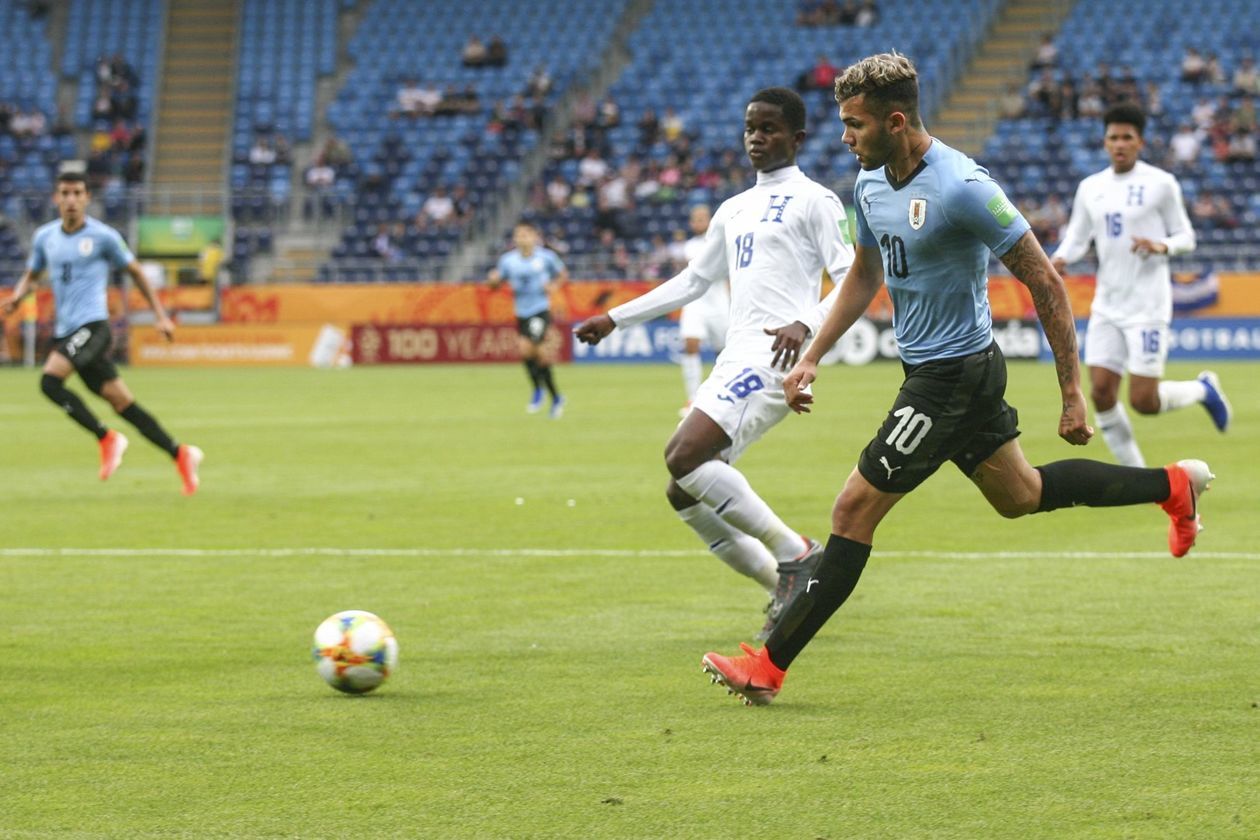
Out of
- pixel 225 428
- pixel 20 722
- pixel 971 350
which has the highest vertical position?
pixel 971 350

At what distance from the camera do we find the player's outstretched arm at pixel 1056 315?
6.12m

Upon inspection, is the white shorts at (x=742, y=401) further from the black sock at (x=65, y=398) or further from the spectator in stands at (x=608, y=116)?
the spectator in stands at (x=608, y=116)

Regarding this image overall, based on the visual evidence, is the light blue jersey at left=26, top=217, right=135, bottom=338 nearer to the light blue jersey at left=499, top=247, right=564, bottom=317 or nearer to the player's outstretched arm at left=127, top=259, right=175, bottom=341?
the player's outstretched arm at left=127, top=259, right=175, bottom=341

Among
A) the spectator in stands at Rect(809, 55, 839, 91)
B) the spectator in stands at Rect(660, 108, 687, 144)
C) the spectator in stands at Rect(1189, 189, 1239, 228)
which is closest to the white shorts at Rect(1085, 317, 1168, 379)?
the spectator in stands at Rect(1189, 189, 1239, 228)

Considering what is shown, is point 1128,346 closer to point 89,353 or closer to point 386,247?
point 89,353

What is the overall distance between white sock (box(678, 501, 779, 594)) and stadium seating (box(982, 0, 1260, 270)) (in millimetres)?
30496

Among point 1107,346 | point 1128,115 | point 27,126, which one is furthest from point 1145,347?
point 27,126

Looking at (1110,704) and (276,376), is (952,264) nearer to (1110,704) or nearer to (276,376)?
(1110,704)

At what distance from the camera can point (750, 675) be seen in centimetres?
627

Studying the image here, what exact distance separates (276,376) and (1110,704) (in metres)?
30.0

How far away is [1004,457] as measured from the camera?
6.67 metres

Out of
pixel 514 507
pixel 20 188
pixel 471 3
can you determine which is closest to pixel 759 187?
pixel 514 507

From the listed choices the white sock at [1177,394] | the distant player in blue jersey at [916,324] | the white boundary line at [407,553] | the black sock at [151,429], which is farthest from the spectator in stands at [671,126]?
the distant player in blue jersey at [916,324]

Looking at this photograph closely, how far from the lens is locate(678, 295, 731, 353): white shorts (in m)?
23.0
